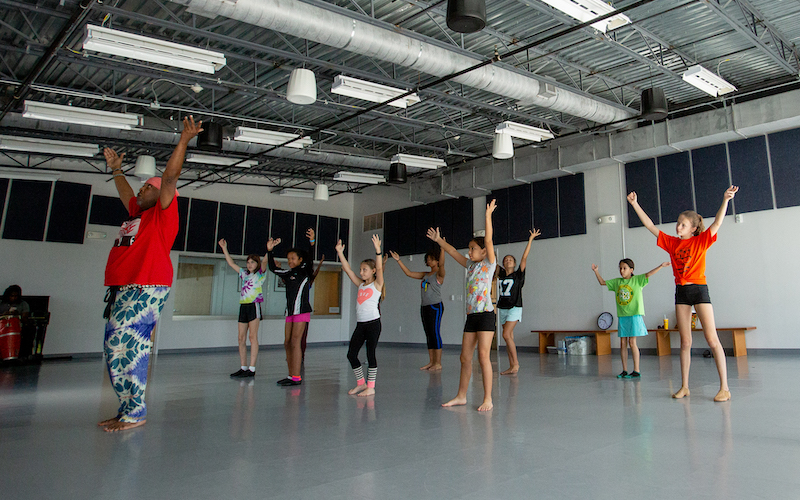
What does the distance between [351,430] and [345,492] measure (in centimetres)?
121

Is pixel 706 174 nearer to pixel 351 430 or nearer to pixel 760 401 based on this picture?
pixel 760 401

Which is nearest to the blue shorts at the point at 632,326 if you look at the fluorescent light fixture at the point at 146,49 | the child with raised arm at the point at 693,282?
the child with raised arm at the point at 693,282

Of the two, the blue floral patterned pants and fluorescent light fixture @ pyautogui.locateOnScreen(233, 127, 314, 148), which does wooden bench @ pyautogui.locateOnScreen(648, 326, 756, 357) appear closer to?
fluorescent light fixture @ pyautogui.locateOnScreen(233, 127, 314, 148)

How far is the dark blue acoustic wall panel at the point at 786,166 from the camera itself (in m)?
9.02

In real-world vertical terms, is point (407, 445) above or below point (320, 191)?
below

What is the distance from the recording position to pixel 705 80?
761 centimetres

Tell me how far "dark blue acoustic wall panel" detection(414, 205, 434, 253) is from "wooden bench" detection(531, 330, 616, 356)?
14.5 ft

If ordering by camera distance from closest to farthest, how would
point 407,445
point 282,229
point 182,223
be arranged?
point 407,445
point 182,223
point 282,229

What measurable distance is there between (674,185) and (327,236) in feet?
32.1

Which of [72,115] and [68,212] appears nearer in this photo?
[72,115]

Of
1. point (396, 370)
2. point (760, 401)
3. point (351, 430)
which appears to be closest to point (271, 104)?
point (396, 370)

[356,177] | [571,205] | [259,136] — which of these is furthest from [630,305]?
[356,177]

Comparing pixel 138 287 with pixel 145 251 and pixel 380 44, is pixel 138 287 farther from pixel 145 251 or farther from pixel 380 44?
pixel 380 44

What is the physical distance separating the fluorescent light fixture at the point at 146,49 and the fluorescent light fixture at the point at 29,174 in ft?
20.3
